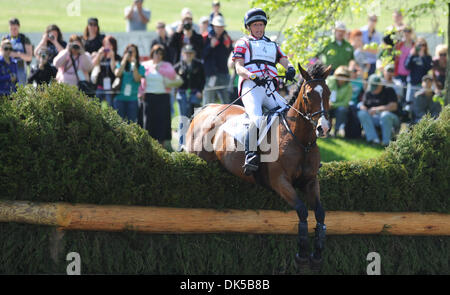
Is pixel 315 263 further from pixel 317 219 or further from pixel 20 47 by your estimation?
pixel 20 47

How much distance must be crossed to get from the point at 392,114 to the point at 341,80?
4.34 ft

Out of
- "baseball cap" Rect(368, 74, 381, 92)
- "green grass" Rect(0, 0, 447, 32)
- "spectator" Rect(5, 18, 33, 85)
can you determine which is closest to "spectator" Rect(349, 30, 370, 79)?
"baseball cap" Rect(368, 74, 381, 92)

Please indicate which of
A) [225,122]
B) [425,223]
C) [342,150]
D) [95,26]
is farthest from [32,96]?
[342,150]

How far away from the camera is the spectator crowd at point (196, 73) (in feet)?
42.0

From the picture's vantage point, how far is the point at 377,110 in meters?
14.5

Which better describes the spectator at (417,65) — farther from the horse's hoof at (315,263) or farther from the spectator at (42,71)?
the horse's hoof at (315,263)

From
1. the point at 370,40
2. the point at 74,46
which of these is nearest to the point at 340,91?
the point at 370,40

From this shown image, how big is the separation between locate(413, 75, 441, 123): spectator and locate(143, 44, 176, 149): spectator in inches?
206

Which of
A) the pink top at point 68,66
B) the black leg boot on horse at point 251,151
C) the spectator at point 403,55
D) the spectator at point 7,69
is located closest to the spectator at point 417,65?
Result: the spectator at point 403,55

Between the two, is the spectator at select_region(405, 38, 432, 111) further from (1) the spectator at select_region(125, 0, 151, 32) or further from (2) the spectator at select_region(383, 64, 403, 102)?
(1) the spectator at select_region(125, 0, 151, 32)

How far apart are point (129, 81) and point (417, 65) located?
21.2 feet

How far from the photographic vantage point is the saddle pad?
8141 millimetres

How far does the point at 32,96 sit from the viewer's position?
7.76 meters

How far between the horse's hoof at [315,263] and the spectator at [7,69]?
674 cm
